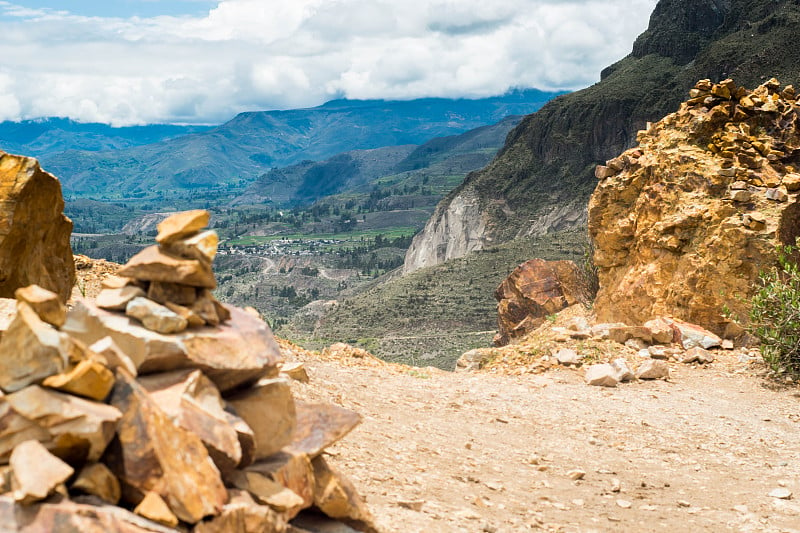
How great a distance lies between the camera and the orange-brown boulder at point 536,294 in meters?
29.0

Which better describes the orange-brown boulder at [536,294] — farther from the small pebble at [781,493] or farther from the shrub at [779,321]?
the small pebble at [781,493]

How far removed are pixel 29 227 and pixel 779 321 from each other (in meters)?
12.7

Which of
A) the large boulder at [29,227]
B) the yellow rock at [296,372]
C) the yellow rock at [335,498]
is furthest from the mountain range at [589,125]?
the yellow rock at [335,498]

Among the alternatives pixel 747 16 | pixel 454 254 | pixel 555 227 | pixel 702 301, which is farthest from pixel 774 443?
pixel 454 254

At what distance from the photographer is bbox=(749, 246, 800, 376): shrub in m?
13.0

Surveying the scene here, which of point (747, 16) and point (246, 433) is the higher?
point (747, 16)

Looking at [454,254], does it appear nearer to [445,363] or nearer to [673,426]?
[445,363]

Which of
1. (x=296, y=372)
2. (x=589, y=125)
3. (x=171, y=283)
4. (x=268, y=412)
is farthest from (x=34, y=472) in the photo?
(x=589, y=125)

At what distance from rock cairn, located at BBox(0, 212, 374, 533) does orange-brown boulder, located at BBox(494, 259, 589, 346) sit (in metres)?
23.7

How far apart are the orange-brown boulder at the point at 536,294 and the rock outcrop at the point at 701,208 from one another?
928cm

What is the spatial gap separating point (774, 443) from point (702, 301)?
19.2 ft

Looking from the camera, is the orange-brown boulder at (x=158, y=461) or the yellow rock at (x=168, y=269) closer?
the orange-brown boulder at (x=158, y=461)

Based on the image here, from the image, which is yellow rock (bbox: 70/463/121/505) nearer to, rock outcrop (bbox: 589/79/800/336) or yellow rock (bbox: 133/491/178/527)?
yellow rock (bbox: 133/491/178/527)

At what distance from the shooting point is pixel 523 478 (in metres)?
8.65
